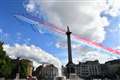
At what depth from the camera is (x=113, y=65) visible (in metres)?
140

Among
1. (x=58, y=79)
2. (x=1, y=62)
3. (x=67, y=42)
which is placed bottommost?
(x=58, y=79)

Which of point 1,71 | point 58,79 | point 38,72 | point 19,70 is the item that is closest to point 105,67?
point 38,72

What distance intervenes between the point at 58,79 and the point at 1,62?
20.8m

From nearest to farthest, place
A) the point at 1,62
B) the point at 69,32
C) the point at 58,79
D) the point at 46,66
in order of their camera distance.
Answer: the point at 58,79 < the point at 1,62 < the point at 69,32 < the point at 46,66

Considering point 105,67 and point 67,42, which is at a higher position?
point 67,42

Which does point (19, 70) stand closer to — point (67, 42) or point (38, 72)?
point (67, 42)

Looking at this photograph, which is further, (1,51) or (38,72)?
(38,72)

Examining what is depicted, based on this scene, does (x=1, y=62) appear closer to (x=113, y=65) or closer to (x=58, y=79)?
(x=58, y=79)

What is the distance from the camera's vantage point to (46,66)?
150 meters

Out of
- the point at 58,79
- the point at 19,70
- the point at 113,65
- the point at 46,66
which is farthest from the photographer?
the point at 46,66

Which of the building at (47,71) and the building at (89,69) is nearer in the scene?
the building at (47,71)

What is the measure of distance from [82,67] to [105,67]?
1562cm

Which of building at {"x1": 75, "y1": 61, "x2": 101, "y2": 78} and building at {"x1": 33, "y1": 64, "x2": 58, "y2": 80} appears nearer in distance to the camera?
building at {"x1": 33, "y1": 64, "x2": 58, "y2": 80}

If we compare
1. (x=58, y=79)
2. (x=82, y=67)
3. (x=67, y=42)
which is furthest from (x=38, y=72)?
(x=58, y=79)
